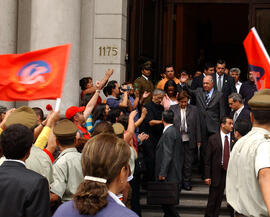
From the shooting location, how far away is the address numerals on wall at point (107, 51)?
552 inches

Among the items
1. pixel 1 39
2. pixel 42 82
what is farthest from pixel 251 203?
pixel 1 39

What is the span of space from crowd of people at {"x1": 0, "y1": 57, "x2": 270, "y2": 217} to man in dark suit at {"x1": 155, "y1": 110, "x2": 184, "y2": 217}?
17 millimetres

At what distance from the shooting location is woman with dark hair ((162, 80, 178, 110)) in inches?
493

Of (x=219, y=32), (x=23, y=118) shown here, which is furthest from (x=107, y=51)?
(x=219, y=32)

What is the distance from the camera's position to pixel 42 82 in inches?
261

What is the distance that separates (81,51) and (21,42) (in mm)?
1326

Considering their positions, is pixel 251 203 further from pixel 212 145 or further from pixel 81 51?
pixel 81 51

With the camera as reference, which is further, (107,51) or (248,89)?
(107,51)

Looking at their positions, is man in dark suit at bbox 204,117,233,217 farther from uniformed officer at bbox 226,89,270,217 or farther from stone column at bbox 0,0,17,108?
uniformed officer at bbox 226,89,270,217

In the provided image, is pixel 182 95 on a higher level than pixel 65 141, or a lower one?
higher

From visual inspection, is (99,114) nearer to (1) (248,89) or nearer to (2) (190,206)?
(2) (190,206)

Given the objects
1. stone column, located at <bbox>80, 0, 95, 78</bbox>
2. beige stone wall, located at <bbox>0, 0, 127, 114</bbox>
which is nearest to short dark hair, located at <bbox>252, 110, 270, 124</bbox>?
beige stone wall, located at <bbox>0, 0, 127, 114</bbox>

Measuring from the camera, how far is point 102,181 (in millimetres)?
3186

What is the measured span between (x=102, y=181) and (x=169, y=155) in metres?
7.71
